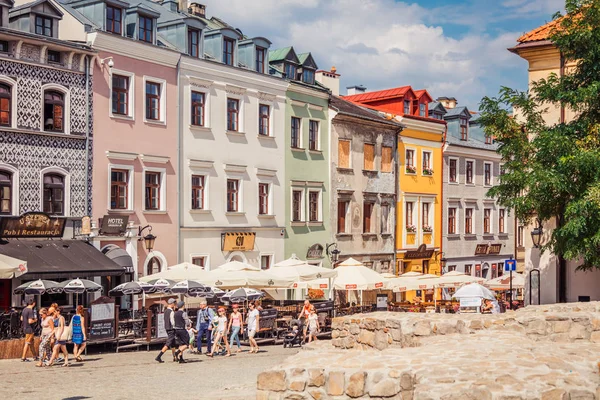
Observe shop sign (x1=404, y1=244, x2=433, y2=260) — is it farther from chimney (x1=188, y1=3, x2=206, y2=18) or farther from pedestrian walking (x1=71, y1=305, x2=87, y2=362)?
pedestrian walking (x1=71, y1=305, x2=87, y2=362)

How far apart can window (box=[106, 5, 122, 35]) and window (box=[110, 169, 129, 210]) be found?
4.89 metres

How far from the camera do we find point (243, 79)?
125 feet

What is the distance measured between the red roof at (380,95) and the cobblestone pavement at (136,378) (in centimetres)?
2643

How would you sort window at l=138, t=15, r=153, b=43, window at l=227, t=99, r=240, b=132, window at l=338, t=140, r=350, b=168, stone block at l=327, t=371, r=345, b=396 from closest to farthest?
1. stone block at l=327, t=371, r=345, b=396
2. window at l=138, t=15, r=153, b=43
3. window at l=227, t=99, r=240, b=132
4. window at l=338, t=140, r=350, b=168

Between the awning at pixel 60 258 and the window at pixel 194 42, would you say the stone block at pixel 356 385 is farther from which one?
the window at pixel 194 42

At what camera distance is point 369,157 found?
4588 centimetres

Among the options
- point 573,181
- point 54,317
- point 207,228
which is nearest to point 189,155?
point 207,228

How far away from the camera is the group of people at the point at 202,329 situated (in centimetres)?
2336

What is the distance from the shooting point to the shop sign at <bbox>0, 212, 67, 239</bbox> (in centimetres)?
2864

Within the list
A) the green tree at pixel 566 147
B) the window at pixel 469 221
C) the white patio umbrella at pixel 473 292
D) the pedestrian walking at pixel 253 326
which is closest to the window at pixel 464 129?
the window at pixel 469 221

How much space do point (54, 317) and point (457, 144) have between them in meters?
33.6

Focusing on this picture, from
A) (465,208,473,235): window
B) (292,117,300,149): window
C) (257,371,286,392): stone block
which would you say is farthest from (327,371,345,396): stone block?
(465,208,473,235): window

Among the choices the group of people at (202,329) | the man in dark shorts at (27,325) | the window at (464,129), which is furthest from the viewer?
the window at (464,129)

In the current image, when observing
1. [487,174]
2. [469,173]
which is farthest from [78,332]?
[487,174]
